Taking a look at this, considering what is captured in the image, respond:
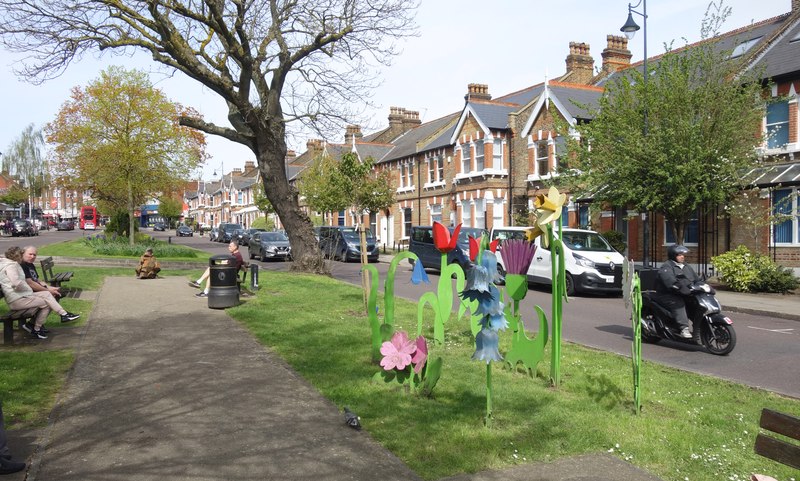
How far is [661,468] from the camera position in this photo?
4.70 m

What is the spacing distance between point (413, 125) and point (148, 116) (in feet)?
91.4

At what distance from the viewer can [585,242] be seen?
18484 mm

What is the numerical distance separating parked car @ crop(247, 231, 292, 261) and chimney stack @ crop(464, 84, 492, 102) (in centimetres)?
1419

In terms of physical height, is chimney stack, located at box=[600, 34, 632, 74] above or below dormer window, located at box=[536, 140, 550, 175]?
above

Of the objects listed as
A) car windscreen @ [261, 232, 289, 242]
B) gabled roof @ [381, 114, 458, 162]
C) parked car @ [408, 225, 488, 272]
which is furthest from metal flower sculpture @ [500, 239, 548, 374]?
gabled roof @ [381, 114, 458, 162]

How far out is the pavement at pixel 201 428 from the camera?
4496 millimetres

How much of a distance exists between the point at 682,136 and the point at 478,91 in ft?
68.2

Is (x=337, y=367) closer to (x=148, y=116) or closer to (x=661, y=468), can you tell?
(x=661, y=468)

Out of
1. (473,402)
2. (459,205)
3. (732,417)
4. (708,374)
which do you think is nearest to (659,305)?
(708,374)

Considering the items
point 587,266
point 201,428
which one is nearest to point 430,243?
point 587,266

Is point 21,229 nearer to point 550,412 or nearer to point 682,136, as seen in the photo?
point 682,136

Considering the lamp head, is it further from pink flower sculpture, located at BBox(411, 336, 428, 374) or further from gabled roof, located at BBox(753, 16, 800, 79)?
pink flower sculpture, located at BBox(411, 336, 428, 374)

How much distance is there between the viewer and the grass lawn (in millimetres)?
4812

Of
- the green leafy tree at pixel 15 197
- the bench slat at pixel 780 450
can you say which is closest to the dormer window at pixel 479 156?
the bench slat at pixel 780 450
